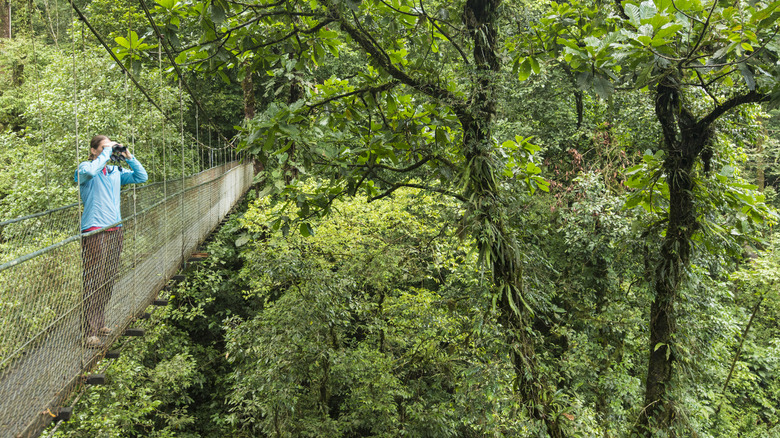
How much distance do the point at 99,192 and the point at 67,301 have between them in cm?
65

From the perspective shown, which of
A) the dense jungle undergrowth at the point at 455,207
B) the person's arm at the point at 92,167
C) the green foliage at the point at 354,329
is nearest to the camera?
the dense jungle undergrowth at the point at 455,207

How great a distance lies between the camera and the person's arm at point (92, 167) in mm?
2180

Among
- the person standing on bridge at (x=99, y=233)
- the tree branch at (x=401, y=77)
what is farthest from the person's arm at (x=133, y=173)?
the tree branch at (x=401, y=77)

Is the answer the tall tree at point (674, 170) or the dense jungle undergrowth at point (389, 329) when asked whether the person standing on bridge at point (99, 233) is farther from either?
the dense jungle undergrowth at point (389, 329)

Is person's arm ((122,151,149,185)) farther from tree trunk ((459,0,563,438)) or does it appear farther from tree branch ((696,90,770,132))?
tree branch ((696,90,770,132))

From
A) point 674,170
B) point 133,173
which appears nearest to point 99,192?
point 133,173

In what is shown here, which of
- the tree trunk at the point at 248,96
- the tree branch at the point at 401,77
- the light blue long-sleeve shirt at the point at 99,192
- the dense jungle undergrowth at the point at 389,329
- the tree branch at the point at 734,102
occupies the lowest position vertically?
the dense jungle undergrowth at the point at 389,329

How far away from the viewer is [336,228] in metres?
6.52

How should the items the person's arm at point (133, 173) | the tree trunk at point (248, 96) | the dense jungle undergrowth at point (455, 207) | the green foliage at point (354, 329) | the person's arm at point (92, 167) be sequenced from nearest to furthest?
1. the dense jungle undergrowth at point (455, 207)
2. the person's arm at point (92, 167)
3. the person's arm at point (133, 173)
4. the green foliage at point (354, 329)
5. the tree trunk at point (248, 96)

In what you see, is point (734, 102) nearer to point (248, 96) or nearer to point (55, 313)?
point (55, 313)

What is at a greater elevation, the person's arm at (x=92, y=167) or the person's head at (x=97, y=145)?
the person's head at (x=97, y=145)

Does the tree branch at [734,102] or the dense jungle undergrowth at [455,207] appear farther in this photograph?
the dense jungle undergrowth at [455,207]

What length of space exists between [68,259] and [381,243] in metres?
4.37

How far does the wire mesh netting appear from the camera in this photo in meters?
1.49
